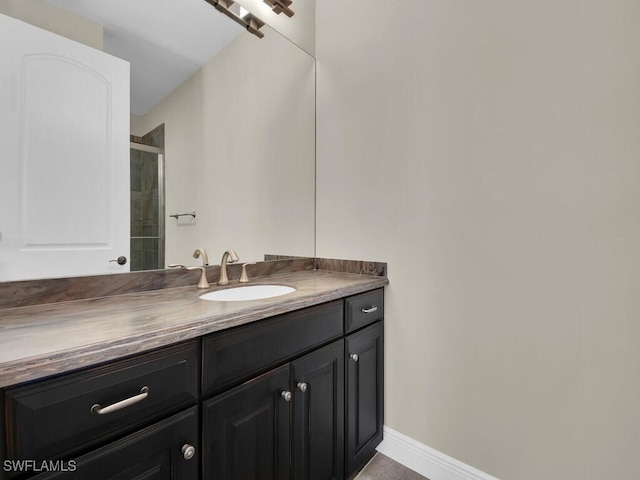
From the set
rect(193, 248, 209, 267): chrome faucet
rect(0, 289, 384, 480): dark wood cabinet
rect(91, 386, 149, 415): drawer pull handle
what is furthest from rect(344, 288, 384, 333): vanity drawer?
rect(91, 386, 149, 415): drawer pull handle

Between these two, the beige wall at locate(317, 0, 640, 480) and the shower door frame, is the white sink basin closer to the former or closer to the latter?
the shower door frame

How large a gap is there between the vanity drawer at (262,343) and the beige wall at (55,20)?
110 centimetres

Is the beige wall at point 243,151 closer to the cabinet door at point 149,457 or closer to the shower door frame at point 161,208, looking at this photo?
the shower door frame at point 161,208

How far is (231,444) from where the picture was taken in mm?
837

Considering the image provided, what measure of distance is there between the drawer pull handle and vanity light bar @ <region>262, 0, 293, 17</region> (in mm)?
1880

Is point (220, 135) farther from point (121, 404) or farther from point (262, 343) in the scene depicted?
point (121, 404)

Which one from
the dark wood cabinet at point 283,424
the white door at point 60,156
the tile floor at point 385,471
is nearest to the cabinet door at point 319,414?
the dark wood cabinet at point 283,424

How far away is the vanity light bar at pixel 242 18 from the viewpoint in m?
1.41

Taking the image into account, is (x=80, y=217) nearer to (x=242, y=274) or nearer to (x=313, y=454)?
(x=242, y=274)

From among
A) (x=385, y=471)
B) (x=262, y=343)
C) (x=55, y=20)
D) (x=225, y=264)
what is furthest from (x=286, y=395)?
(x=55, y=20)

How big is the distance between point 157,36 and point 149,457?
1.48 m

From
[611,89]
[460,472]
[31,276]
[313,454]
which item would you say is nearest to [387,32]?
[611,89]

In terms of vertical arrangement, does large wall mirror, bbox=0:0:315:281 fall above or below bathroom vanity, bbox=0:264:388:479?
above

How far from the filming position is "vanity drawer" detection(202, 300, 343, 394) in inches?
31.5
